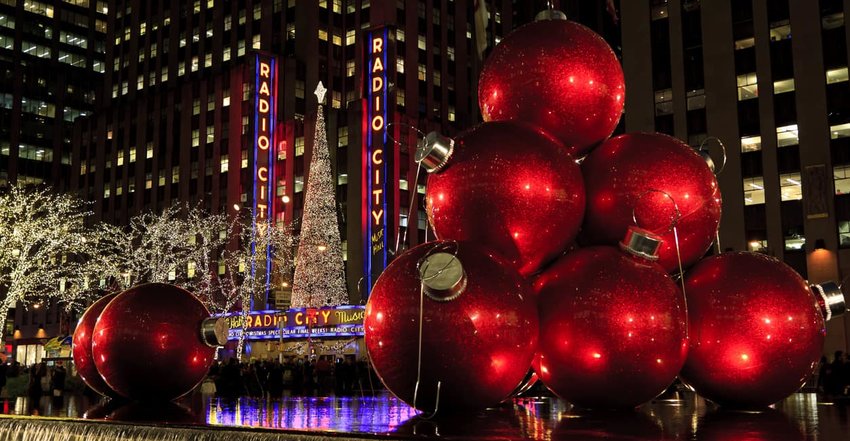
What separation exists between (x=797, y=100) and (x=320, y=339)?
30.0m

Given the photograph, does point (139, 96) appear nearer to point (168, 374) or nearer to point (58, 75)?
point (58, 75)

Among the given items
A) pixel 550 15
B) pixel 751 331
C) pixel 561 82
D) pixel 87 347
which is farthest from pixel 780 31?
pixel 87 347

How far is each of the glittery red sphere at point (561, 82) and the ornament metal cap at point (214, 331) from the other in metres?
3.94

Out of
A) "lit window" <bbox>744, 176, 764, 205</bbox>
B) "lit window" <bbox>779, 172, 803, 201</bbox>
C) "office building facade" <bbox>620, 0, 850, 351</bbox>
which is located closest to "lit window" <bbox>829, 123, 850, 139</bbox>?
"office building facade" <bbox>620, 0, 850, 351</bbox>

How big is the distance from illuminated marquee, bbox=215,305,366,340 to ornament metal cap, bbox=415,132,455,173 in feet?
120

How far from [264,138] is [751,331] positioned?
5579cm

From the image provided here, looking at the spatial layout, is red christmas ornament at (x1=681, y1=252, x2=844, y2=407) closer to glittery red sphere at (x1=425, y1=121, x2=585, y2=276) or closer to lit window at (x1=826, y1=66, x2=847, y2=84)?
glittery red sphere at (x1=425, y1=121, x2=585, y2=276)

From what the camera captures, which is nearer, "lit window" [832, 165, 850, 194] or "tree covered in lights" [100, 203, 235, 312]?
"lit window" [832, 165, 850, 194]

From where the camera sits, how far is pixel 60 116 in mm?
107625

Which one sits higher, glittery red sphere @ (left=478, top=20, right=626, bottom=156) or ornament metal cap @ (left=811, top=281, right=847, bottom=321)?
glittery red sphere @ (left=478, top=20, right=626, bottom=156)

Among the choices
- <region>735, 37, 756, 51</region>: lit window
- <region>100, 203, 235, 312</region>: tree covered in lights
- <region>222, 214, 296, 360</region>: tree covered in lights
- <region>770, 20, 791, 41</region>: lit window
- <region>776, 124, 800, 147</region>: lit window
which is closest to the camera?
<region>776, 124, 800, 147</region>: lit window

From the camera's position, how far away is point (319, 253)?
41.3 meters

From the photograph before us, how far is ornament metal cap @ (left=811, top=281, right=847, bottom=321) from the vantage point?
6738 mm

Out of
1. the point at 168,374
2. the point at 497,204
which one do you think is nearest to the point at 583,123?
the point at 497,204
